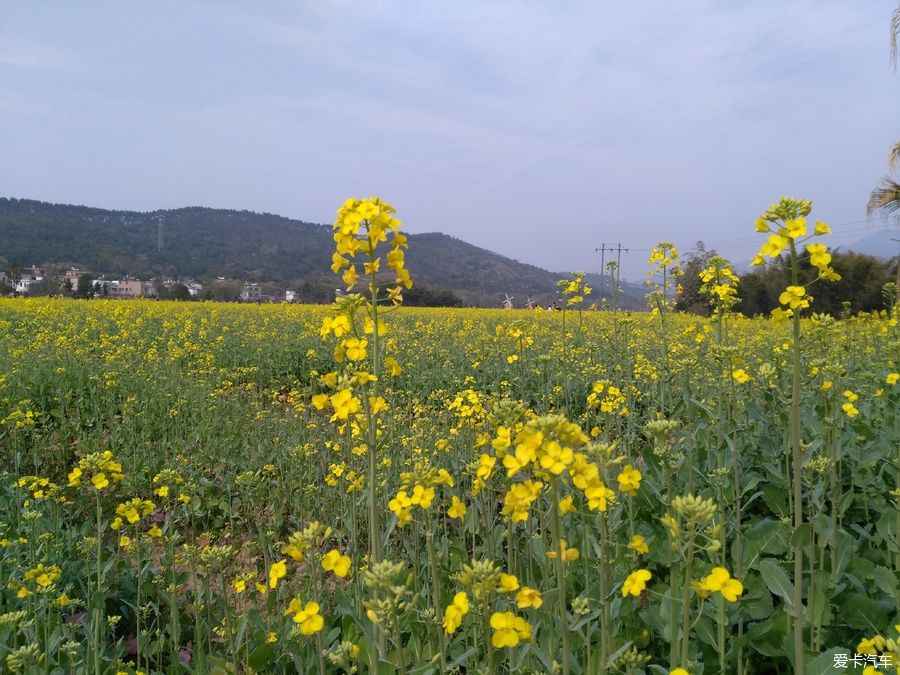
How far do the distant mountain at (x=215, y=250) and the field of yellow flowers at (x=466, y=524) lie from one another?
40.4 m

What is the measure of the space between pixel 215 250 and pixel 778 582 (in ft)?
287

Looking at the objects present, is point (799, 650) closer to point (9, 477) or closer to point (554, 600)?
point (554, 600)

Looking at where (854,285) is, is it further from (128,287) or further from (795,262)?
(128,287)

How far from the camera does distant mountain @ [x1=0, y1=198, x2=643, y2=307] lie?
61688 mm

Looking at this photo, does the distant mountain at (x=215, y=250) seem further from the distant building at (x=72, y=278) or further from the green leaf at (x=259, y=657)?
the green leaf at (x=259, y=657)

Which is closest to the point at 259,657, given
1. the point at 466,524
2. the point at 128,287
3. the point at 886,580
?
the point at 466,524

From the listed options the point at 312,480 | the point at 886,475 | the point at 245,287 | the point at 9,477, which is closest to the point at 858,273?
the point at 886,475

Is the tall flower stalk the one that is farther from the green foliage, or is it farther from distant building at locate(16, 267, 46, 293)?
distant building at locate(16, 267, 46, 293)

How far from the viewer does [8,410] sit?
6031 mm

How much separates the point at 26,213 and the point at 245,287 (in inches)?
2155

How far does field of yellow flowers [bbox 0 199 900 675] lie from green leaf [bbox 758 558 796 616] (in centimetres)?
2

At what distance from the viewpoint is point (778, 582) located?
5.93ft

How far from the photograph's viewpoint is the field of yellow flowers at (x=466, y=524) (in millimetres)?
1558

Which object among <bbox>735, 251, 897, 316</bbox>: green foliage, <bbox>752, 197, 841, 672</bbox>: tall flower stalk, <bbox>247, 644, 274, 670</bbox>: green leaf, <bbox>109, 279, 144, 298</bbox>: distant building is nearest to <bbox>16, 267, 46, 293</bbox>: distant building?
<bbox>109, 279, 144, 298</bbox>: distant building
